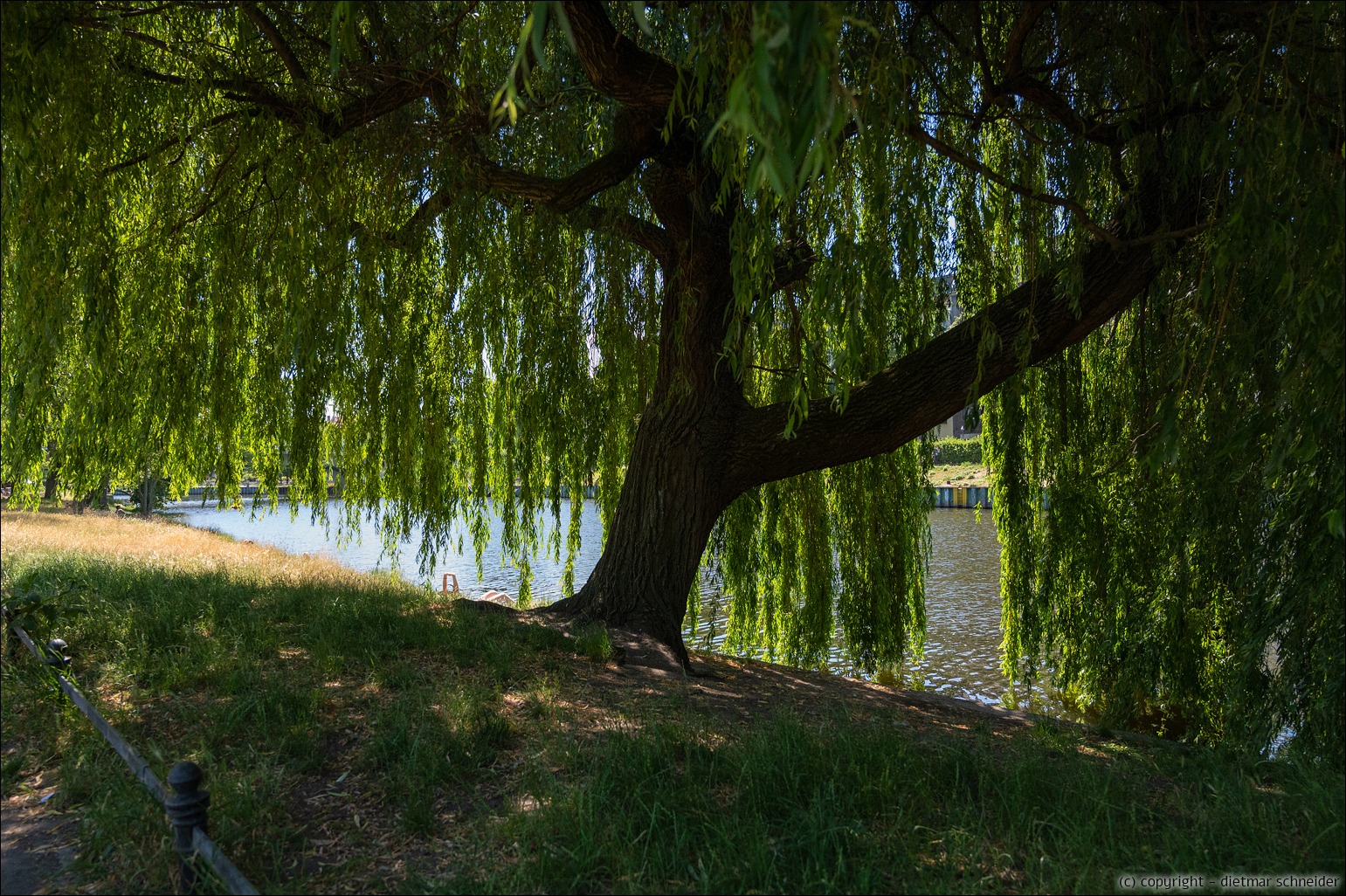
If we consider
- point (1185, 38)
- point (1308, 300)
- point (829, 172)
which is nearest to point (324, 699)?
point (829, 172)

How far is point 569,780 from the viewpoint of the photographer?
2824 millimetres

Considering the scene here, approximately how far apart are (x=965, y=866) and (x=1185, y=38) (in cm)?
342

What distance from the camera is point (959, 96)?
4980 mm

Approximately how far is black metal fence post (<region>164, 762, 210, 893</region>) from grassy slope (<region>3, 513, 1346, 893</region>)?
13 cm

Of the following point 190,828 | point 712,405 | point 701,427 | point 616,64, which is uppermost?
point 616,64

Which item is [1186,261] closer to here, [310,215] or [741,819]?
[741,819]

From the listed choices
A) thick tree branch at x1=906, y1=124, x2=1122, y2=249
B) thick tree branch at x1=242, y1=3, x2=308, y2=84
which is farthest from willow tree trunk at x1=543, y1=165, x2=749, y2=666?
thick tree branch at x1=242, y1=3, x2=308, y2=84

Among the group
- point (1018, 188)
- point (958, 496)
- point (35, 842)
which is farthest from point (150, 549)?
point (958, 496)

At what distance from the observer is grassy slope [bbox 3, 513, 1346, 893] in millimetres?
2297

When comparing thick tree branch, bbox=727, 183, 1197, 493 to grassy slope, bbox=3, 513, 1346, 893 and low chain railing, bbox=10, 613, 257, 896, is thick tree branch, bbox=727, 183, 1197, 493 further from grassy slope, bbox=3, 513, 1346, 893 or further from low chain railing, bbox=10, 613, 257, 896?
low chain railing, bbox=10, 613, 257, 896

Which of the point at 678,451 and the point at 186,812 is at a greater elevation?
the point at 678,451

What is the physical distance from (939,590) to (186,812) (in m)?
11.8

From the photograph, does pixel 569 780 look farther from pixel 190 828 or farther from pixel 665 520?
pixel 665 520

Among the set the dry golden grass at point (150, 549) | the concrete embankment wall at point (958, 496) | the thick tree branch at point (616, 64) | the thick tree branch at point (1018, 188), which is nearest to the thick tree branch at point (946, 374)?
the thick tree branch at point (1018, 188)
